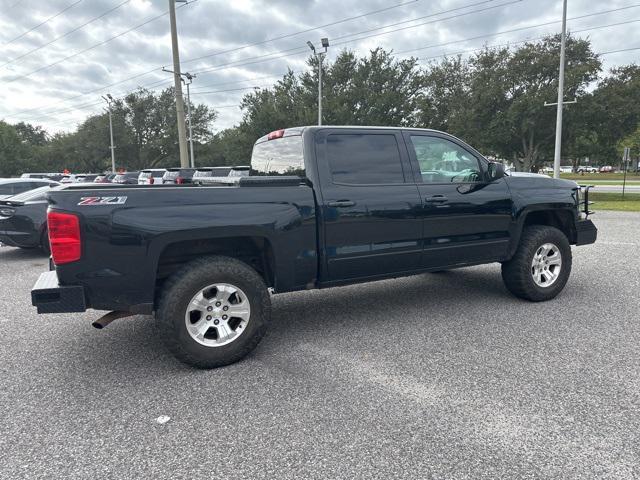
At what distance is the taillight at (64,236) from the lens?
3.06 m

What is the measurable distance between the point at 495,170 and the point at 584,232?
1677 millimetres

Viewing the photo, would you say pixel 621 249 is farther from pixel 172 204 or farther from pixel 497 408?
pixel 172 204

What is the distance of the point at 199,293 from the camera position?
11.2ft

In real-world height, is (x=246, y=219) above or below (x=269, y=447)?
above

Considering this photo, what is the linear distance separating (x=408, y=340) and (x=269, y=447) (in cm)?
191

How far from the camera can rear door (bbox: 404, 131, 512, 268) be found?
176 inches

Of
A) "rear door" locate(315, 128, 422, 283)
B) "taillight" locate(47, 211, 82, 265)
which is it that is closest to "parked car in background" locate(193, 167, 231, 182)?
"rear door" locate(315, 128, 422, 283)

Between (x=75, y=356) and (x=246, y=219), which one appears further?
(x=75, y=356)

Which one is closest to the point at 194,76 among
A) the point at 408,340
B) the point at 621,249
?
the point at 621,249

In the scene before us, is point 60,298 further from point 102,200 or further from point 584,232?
point 584,232

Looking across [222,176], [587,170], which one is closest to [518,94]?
[222,176]

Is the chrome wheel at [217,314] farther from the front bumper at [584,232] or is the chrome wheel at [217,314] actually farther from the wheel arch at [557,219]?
the front bumper at [584,232]

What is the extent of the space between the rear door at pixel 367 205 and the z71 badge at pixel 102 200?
159cm

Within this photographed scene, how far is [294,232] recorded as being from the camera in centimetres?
376
